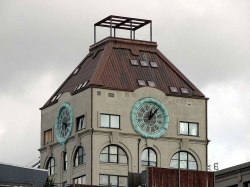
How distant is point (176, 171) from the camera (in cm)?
19800

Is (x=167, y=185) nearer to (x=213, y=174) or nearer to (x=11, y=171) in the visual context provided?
(x=213, y=174)

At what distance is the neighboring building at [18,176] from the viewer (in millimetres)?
183000

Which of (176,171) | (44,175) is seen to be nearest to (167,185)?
(176,171)

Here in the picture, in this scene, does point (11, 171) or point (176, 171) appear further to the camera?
point (176, 171)

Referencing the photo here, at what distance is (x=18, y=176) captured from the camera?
184m

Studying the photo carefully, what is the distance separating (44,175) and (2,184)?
7.21 m

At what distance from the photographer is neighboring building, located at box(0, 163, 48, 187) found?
18300 centimetres

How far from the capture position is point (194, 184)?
197875mm

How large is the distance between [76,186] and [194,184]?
10861mm

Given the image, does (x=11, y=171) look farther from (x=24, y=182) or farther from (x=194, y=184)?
(x=194, y=184)

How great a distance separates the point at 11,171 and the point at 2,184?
1.86 meters

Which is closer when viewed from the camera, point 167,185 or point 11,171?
point 11,171

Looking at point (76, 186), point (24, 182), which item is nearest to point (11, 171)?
point (24, 182)

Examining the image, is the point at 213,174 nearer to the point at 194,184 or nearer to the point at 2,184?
the point at 194,184
